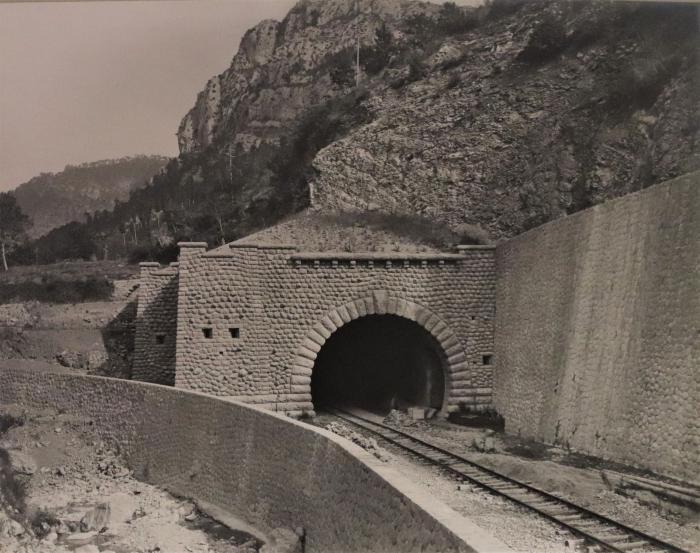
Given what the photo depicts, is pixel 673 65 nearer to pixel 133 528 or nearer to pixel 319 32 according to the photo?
→ pixel 133 528

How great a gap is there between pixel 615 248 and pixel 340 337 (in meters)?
14.3

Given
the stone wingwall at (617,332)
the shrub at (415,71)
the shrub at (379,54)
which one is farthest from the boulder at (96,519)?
the shrub at (379,54)

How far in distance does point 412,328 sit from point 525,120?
8.60 meters

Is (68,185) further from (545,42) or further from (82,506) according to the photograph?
(545,42)

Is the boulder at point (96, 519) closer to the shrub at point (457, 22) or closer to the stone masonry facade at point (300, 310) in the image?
the stone masonry facade at point (300, 310)

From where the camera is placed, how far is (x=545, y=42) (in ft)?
87.5

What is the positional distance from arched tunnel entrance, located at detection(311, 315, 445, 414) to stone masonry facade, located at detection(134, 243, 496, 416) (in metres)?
1.95

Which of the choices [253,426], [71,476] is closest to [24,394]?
[71,476]

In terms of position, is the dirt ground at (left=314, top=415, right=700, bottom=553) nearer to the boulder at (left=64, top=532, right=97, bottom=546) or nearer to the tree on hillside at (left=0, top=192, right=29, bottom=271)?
the boulder at (left=64, top=532, right=97, bottom=546)

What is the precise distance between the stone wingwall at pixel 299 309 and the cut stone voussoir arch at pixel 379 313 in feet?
0.09

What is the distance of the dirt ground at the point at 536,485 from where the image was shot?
8875 millimetres

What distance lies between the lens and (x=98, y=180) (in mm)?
23578

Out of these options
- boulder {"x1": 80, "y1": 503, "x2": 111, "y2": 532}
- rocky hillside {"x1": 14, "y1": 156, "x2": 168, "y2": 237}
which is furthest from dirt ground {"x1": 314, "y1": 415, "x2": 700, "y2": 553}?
rocky hillside {"x1": 14, "y1": 156, "x2": 168, "y2": 237}

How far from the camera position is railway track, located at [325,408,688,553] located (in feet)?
27.8
